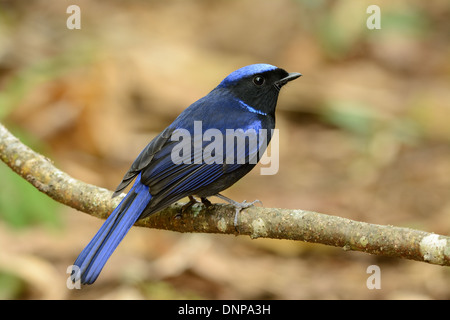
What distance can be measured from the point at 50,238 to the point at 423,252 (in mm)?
3270

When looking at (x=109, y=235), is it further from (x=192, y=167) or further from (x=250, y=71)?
(x=250, y=71)

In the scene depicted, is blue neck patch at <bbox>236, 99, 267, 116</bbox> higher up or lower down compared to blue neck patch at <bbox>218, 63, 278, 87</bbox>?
lower down

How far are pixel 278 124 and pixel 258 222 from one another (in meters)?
4.22

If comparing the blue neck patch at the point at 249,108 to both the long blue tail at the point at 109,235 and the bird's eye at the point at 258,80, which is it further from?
the long blue tail at the point at 109,235

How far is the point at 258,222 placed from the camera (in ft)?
9.87

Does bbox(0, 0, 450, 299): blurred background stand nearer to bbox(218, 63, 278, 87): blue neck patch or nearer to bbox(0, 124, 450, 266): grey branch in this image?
bbox(0, 124, 450, 266): grey branch

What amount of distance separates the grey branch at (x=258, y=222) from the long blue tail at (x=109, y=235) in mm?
238

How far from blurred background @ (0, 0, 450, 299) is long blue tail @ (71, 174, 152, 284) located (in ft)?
4.36

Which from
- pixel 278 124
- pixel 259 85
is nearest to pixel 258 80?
pixel 259 85

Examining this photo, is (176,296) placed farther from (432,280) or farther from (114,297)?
(432,280)

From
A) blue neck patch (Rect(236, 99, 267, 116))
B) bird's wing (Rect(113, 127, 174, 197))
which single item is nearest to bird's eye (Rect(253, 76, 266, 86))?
blue neck patch (Rect(236, 99, 267, 116))

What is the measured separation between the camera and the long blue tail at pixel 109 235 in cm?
285

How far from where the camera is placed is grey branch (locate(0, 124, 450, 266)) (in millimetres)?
2664

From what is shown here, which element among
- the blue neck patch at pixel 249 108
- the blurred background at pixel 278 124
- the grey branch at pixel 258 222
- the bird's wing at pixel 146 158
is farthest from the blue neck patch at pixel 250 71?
the blurred background at pixel 278 124
